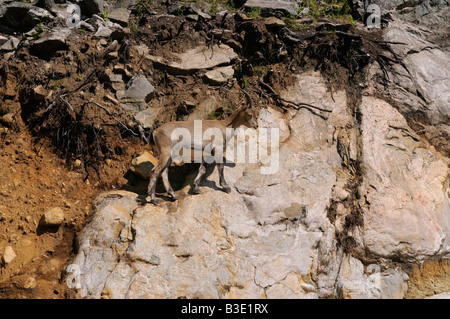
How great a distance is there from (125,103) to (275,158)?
3.57 meters

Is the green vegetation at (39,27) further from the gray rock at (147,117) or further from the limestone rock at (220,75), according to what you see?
the limestone rock at (220,75)

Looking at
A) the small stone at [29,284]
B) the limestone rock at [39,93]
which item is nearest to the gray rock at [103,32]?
the limestone rock at [39,93]

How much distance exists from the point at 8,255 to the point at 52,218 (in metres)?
0.86

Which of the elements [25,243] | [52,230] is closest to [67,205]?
[52,230]

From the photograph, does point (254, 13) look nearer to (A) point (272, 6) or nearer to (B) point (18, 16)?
(A) point (272, 6)

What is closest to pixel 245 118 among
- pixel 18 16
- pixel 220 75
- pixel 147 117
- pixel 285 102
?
pixel 285 102

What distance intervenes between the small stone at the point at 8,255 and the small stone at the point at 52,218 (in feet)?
2.08

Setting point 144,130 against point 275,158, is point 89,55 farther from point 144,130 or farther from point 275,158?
point 275,158

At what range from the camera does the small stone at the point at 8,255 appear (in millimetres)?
5956

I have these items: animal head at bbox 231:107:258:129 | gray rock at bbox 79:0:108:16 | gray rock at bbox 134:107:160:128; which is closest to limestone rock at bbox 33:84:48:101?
gray rock at bbox 134:107:160:128

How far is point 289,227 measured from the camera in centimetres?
684

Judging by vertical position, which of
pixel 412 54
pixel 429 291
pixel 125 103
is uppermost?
pixel 412 54

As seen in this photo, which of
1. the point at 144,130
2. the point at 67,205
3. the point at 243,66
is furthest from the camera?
the point at 243,66

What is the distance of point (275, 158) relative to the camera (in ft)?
25.9
